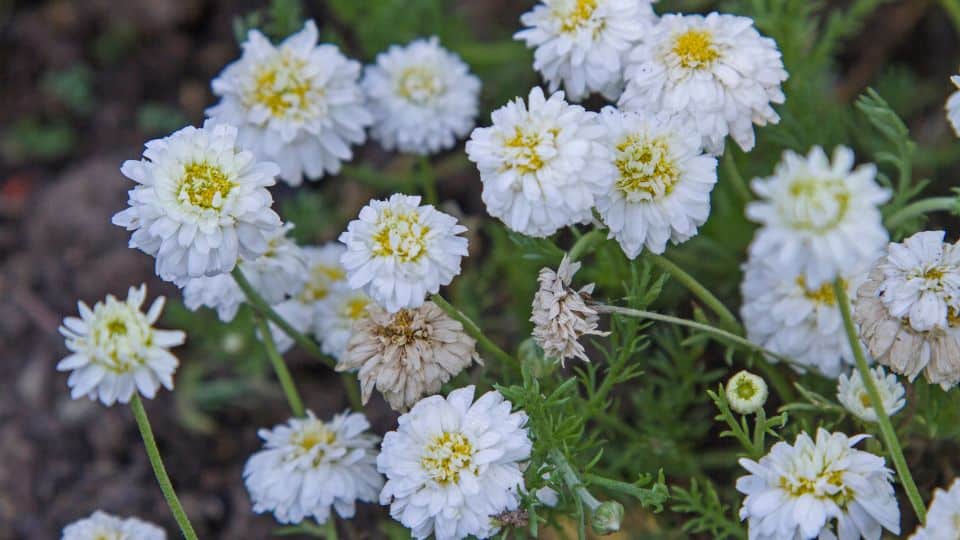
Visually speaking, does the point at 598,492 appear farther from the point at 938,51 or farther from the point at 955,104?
the point at 938,51

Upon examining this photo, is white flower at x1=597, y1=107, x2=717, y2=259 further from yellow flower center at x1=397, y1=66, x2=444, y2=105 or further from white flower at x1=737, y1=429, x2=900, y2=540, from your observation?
yellow flower center at x1=397, y1=66, x2=444, y2=105

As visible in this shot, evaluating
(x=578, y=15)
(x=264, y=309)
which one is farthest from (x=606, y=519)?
(x=578, y=15)

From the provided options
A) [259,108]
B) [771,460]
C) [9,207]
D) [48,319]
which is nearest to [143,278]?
[48,319]

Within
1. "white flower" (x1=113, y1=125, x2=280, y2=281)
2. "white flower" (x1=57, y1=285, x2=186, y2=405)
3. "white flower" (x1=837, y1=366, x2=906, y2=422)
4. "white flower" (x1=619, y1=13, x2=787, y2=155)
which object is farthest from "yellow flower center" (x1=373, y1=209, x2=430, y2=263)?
"white flower" (x1=837, y1=366, x2=906, y2=422)

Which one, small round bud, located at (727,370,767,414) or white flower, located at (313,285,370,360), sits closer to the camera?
small round bud, located at (727,370,767,414)

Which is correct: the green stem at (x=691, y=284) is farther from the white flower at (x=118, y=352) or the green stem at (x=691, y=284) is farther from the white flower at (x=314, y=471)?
the white flower at (x=118, y=352)

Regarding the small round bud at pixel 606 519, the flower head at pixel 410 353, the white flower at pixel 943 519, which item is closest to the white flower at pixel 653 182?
the flower head at pixel 410 353
